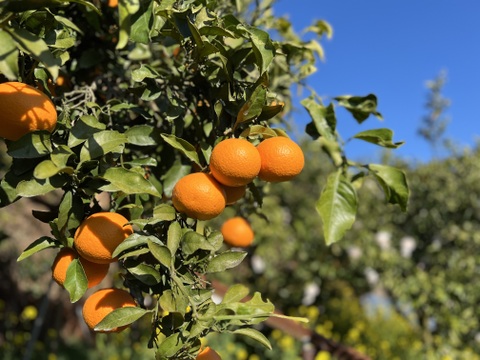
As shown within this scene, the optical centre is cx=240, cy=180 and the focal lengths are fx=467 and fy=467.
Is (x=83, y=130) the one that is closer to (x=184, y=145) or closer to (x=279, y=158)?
(x=184, y=145)

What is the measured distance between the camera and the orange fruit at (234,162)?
0.61 m

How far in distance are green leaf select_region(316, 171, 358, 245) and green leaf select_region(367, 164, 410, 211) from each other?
67 millimetres

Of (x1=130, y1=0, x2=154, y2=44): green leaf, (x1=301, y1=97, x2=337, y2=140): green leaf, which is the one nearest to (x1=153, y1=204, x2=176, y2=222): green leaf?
(x1=130, y1=0, x2=154, y2=44): green leaf

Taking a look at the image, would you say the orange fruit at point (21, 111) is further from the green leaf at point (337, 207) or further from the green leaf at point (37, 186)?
the green leaf at point (337, 207)

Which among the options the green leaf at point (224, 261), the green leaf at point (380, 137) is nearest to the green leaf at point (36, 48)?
the green leaf at point (224, 261)

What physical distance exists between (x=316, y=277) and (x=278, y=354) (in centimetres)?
144

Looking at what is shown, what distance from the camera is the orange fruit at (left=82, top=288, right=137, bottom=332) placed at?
65 centimetres

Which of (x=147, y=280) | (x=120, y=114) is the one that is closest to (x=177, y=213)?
(x=147, y=280)

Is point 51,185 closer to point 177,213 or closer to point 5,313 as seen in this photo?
point 177,213

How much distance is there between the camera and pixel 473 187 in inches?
182

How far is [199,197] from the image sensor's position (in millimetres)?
625

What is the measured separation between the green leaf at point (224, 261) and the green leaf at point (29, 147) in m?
0.26

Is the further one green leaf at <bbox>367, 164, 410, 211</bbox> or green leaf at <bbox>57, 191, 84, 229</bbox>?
green leaf at <bbox>367, 164, 410, 211</bbox>

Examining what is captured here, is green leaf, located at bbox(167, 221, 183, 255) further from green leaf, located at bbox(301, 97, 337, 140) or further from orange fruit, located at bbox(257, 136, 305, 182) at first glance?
green leaf, located at bbox(301, 97, 337, 140)
